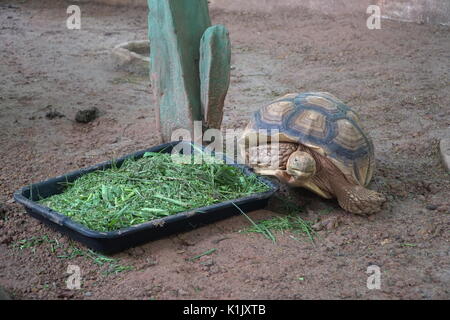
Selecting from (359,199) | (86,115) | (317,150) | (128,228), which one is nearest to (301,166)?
(317,150)

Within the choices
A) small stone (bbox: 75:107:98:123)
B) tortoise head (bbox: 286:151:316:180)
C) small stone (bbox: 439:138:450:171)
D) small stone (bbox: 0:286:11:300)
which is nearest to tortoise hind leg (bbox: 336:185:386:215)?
tortoise head (bbox: 286:151:316:180)

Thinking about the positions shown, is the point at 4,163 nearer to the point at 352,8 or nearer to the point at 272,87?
the point at 272,87

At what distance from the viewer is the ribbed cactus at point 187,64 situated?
400cm

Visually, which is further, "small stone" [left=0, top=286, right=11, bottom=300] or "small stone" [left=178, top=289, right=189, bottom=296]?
"small stone" [left=178, top=289, right=189, bottom=296]

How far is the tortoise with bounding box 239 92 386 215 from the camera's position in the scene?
359cm

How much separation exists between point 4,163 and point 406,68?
429 cm

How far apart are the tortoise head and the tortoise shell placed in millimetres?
87

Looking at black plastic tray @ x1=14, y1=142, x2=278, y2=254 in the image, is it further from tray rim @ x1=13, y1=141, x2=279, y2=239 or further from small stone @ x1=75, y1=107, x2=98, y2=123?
small stone @ x1=75, y1=107, x2=98, y2=123

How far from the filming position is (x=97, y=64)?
7.05m

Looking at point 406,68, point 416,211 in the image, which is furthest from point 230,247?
point 406,68

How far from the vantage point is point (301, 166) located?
3.51 m

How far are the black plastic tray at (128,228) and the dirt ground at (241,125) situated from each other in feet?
0.20

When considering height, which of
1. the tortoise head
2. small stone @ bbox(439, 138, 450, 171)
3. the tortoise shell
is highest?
the tortoise shell

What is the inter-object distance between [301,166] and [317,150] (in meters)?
0.17
